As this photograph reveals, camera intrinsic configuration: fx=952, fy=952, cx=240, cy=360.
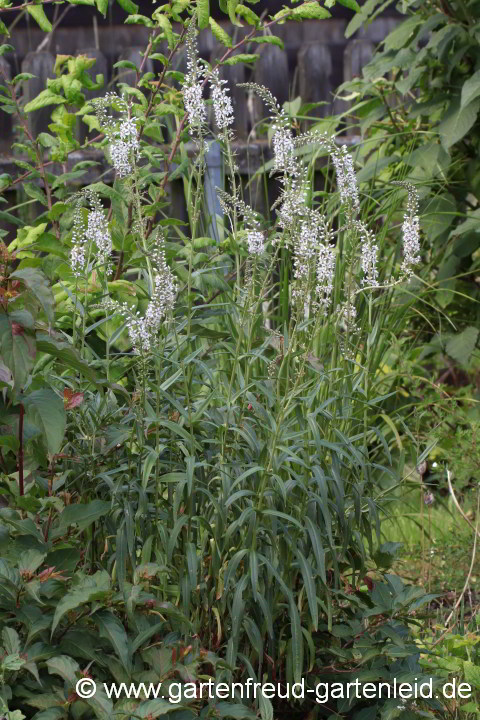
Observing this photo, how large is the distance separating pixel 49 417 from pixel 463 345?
7.08 ft

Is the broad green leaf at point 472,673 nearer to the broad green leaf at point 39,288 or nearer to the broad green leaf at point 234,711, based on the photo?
the broad green leaf at point 234,711

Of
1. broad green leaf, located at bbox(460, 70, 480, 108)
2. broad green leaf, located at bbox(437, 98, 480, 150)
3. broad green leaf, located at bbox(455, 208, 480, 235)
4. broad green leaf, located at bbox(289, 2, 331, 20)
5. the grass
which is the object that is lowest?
the grass

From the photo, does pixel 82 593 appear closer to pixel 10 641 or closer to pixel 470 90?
pixel 10 641

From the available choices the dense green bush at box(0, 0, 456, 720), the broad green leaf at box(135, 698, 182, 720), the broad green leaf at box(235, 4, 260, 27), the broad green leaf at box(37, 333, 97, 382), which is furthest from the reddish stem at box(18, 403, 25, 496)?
the broad green leaf at box(235, 4, 260, 27)

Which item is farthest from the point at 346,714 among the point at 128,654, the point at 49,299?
the point at 49,299

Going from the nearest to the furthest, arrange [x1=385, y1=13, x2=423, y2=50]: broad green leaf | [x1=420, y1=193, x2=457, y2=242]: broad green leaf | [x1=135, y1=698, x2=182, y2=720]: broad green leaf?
[x1=135, y1=698, x2=182, y2=720]: broad green leaf → [x1=420, y1=193, x2=457, y2=242]: broad green leaf → [x1=385, y1=13, x2=423, y2=50]: broad green leaf

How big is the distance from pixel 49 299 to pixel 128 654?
67 cm

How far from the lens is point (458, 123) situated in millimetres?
3527

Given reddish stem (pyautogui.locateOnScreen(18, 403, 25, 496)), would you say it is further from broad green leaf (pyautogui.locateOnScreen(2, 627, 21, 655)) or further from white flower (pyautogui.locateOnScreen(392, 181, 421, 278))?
white flower (pyautogui.locateOnScreen(392, 181, 421, 278))

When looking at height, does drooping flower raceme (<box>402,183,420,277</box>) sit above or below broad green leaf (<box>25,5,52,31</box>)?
below

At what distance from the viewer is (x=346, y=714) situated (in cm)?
206

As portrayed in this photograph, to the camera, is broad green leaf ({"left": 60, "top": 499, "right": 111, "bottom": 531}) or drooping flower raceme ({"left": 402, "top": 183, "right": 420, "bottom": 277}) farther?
drooping flower raceme ({"left": 402, "top": 183, "right": 420, "bottom": 277})

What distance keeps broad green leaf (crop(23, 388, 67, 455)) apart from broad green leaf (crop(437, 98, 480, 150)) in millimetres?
2179

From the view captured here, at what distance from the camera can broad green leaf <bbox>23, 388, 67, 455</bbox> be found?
1745 mm
